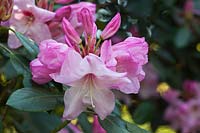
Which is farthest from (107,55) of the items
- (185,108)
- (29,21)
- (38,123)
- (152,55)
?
(185,108)

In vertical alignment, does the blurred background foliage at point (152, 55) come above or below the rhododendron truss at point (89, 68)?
below

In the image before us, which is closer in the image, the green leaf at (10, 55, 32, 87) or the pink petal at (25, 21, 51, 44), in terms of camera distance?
the green leaf at (10, 55, 32, 87)

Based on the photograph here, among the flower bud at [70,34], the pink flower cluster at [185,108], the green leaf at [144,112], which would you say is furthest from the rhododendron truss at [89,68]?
the pink flower cluster at [185,108]

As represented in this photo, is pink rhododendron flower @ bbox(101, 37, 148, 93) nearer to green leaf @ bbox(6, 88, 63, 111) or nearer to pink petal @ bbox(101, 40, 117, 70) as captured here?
pink petal @ bbox(101, 40, 117, 70)

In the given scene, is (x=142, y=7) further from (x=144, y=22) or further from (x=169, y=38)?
(x=169, y=38)

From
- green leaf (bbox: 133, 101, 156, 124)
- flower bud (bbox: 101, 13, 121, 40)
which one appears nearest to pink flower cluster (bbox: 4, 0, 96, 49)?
flower bud (bbox: 101, 13, 121, 40)

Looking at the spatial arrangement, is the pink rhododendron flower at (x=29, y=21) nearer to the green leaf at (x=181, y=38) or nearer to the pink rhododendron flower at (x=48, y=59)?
the pink rhododendron flower at (x=48, y=59)
